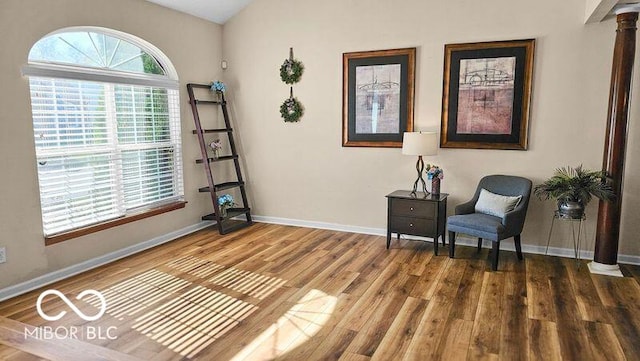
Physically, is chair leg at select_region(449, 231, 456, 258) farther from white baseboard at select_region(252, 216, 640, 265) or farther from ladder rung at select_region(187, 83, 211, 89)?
ladder rung at select_region(187, 83, 211, 89)

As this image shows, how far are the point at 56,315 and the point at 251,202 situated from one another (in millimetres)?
2968

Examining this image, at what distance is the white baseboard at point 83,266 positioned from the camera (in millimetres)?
3385

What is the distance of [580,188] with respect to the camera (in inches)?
146

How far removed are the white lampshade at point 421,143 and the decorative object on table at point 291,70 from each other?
167 centimetres

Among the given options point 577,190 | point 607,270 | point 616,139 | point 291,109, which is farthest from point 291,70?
point 607,270

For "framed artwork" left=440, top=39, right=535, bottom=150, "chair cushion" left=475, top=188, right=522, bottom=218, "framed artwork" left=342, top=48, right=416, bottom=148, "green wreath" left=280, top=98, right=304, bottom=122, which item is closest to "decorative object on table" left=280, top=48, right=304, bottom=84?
"green wreath" left=280, top=98, right=304, bottom=122

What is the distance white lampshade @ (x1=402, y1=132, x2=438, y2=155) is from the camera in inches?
168

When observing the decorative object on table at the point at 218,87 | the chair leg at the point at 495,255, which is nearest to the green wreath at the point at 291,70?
the decorative object on table at the point at 218,87

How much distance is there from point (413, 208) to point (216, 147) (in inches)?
101

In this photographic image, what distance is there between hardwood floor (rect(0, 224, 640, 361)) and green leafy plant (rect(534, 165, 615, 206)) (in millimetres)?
666

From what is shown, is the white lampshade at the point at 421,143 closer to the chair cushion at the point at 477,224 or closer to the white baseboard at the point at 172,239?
the chair cushion at the point at 477,224

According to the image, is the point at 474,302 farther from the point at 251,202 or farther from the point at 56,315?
the point at 251,202

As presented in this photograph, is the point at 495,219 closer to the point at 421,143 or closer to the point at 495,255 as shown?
the point at 495,255

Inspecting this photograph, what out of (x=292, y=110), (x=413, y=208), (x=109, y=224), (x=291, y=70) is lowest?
(x=109, y=224)
